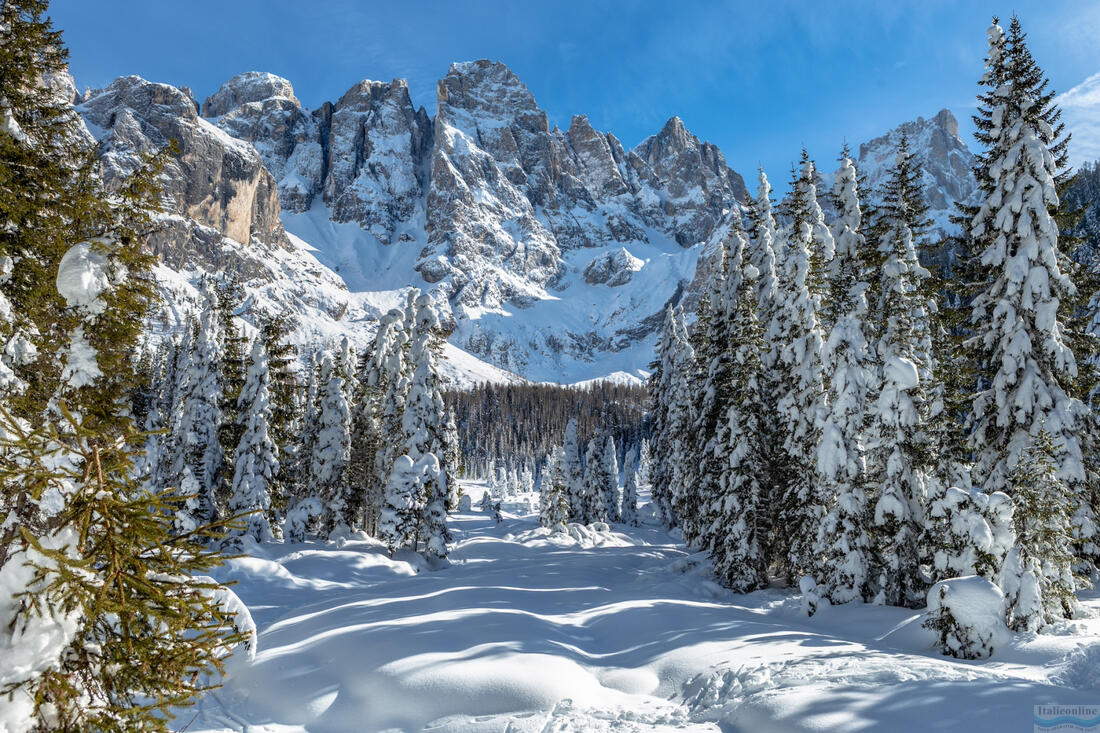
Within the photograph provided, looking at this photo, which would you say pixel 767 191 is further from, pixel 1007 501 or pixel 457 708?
pixel 457 708

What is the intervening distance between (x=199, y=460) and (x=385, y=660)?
1917 cm

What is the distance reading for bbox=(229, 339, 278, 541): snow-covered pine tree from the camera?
24.7 meters

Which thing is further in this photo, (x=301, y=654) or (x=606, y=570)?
(x=606, y=570)

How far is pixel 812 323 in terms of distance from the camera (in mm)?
17859

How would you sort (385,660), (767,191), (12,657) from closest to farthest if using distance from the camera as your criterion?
(12,657) < (385,660) < (767,191)

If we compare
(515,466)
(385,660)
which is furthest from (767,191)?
(515,466)

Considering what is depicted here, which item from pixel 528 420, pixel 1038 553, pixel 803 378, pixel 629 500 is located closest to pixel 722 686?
pixel 1038 553

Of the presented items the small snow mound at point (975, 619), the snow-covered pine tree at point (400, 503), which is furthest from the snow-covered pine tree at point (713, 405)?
the snow-covered pine tree at point (400, 503)

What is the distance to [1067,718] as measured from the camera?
6125 millimetres

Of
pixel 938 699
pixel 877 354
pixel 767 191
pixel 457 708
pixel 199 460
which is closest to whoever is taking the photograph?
pixel 938 699

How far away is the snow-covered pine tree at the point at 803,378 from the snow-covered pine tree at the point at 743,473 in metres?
0.85

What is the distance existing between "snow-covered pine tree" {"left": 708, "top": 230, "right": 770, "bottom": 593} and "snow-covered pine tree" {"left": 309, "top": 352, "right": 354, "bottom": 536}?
1877 cm

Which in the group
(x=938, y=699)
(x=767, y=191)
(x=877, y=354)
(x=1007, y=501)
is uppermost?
(x=767, y=191)

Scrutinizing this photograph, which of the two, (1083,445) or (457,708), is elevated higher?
(1083,445)
